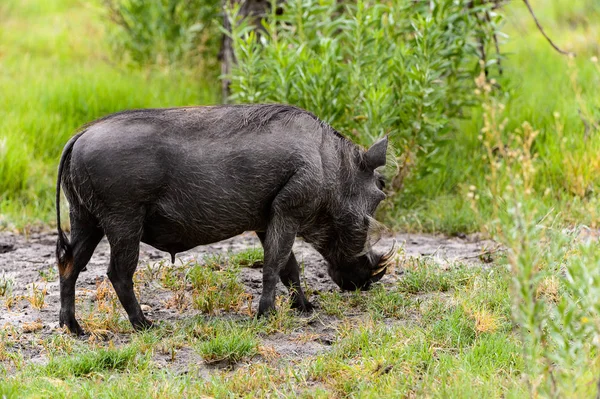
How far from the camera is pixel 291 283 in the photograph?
5332mm

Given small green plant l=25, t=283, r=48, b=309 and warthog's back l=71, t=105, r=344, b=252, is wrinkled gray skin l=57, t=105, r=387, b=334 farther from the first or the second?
small green plant l=25, t=283, r=48, b=309

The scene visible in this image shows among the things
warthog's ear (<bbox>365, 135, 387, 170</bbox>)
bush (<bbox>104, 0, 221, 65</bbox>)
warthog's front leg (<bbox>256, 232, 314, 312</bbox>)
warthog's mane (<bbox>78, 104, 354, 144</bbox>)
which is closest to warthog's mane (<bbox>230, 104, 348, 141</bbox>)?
warthog's mane (<bbox>78, 104, 354, 144</bbox>)

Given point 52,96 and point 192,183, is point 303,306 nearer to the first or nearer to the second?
point 192,183

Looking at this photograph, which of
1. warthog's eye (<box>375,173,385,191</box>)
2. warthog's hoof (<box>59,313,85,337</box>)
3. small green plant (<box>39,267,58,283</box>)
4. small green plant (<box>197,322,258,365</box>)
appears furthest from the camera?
small green plant (<box>39,267,58,283</box>)

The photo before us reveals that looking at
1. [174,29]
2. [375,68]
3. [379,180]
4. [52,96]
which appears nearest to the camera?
[379,180]

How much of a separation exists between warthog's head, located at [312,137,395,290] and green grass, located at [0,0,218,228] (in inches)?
110

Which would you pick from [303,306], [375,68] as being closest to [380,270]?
[303,306]

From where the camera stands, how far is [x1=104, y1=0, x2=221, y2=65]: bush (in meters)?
8.93

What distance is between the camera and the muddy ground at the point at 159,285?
4680 mm

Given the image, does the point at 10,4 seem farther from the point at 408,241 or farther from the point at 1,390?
the point at 1,390

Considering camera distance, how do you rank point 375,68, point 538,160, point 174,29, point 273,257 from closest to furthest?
point 273,257 < point 375,68 < point 538,160 < point 174,29

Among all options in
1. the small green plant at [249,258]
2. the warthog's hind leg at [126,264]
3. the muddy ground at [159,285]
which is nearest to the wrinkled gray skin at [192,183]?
the warthog's hind leg at [126,264]

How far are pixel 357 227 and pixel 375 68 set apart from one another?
1700 mm

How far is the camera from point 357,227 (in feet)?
17.4
